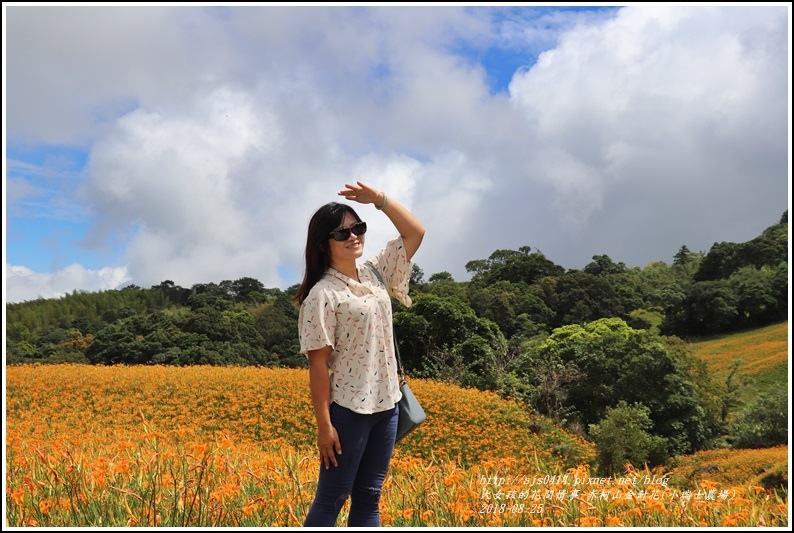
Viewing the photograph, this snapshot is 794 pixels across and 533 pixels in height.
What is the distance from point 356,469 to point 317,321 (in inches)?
26.2

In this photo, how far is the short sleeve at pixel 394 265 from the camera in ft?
10.9

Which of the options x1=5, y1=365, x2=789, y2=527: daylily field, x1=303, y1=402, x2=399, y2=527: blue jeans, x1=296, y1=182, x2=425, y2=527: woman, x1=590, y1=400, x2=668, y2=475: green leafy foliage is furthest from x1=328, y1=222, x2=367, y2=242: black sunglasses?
x1=590, y1=400, x2=668, y2=475: green leafy foliage

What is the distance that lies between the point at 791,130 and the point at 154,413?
33.7 ft

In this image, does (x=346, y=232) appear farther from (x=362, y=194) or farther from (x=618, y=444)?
(x=618, y=444)

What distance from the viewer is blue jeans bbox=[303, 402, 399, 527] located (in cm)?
296

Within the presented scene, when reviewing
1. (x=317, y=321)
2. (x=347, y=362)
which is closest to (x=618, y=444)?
(x=347, y=362)

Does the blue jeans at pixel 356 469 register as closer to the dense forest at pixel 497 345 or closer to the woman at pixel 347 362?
the woman at pixel 347 362

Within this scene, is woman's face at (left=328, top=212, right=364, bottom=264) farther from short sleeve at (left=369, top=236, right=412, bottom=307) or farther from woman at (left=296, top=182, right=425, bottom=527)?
short sleeve at (left=369, top=236, right=412, bottom=307)

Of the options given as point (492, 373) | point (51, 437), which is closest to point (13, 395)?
point (51, 437)

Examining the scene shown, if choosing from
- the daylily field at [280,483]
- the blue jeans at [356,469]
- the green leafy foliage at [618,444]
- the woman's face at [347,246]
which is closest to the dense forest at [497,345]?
the green leafy foliage at [618,444]

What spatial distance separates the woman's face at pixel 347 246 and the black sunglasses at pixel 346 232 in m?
0.01

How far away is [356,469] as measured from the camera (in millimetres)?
3002

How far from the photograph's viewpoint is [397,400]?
308cm

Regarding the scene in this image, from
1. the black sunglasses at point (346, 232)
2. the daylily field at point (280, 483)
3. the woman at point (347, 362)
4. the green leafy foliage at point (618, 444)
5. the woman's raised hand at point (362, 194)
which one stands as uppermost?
the woman's raised hand at point (362, 194)
